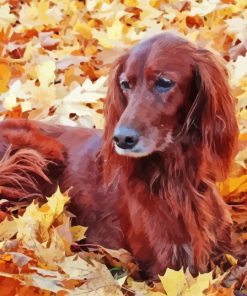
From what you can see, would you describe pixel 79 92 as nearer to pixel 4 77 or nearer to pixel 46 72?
pixel 46 72

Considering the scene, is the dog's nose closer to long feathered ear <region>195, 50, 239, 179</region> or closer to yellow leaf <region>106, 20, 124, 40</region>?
long feathered ear <region>195, 50, 239, 179</region>

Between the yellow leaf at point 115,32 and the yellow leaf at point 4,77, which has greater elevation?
the yellow leaf at point 115,32

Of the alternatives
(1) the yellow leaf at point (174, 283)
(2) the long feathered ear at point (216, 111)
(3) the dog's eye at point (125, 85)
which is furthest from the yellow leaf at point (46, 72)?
(1) the yellow leaf at point (174, 283)

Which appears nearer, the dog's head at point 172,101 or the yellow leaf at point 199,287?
the yellow leaf at point 199,287

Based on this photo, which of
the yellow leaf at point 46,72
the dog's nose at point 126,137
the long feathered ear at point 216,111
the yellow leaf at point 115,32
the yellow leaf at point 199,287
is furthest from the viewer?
the yellow leaf at point 115,32

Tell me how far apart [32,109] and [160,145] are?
64.1 inches

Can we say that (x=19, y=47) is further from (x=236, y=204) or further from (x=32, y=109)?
(x=236, y=204)

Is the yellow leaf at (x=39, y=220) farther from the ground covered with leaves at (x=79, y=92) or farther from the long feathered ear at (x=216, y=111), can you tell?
the long feathered ear at (x=216, y=111)

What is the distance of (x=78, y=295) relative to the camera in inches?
94.3

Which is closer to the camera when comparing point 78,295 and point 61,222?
point 78,295

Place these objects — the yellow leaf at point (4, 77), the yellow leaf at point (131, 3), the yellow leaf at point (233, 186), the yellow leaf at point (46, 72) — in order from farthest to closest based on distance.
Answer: the yellow leaf at point (131, 3)
the yellow leaf at point (4, 77)
the yellow leaf at point (46, 72)
the yellow leaf at point (233, 186)

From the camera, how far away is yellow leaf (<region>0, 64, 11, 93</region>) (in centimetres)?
448

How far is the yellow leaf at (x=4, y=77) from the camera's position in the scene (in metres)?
4.48

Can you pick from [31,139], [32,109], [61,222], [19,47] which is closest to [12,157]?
[31,139]
